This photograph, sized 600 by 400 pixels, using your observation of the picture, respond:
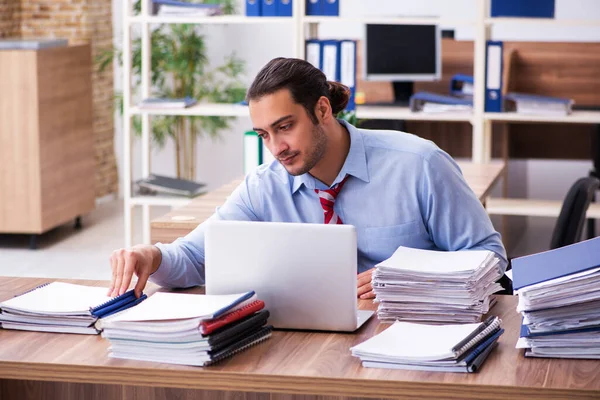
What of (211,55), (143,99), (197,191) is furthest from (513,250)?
(211,55)

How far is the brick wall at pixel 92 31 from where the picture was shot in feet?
24.3

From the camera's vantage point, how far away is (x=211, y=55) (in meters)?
8.02

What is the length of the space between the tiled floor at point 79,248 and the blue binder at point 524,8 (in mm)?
1479

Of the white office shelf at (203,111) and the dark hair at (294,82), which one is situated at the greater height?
the dark hair at (294,82)

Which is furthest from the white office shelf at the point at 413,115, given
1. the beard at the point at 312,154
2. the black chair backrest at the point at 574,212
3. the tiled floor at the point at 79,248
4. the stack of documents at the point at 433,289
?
the stack of documents at the point at 433,289

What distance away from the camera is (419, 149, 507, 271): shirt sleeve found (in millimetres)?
2447

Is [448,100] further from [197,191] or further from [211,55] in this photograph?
[211,55]

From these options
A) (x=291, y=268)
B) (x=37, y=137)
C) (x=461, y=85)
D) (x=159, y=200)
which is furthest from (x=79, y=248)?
(x=291, y=268)

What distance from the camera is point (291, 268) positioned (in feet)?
6.61

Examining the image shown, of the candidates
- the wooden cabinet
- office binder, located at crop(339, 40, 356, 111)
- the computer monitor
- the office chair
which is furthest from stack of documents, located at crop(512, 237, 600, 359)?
the wooden cabinet

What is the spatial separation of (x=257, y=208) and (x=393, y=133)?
15.9 inches

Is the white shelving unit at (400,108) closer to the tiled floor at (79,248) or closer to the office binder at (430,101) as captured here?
the office binder at (430,101)

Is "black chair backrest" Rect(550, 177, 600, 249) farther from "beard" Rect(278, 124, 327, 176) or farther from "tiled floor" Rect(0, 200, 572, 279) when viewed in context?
"tiled floor" Rect(0, 200, 572, 279)

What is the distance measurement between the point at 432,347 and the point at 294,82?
803mm
